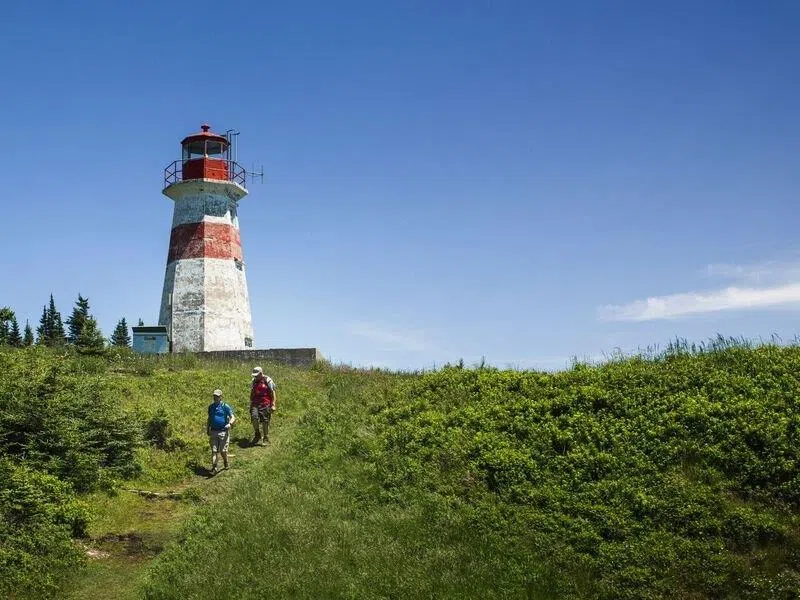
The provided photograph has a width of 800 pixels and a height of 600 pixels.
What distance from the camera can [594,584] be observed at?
36.3ft

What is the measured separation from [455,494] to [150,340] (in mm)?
25186

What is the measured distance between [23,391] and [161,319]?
66.8 ft

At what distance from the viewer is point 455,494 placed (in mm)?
13891

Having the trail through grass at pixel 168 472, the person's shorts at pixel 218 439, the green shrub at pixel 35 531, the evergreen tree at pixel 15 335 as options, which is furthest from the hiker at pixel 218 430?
the evergreen tree at pixel 15 335

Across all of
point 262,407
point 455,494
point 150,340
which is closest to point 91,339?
point 150,340

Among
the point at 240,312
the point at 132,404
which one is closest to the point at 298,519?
the point at 132,404

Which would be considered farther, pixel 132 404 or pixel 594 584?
pixel 132 404

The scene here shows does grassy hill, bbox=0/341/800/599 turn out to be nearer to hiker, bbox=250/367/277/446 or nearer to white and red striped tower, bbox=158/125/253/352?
hiker, bbox=250/367/277/446

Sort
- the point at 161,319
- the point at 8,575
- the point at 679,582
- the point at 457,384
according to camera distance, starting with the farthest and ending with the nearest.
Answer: the point at 161,319 → the point at 457,384 → the point at 8,575 → the point at 679,582

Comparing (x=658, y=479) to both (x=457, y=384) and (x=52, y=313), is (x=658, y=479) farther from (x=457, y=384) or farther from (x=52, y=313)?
(x=52, y=313)

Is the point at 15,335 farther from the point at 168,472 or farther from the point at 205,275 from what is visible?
the point at 168,472

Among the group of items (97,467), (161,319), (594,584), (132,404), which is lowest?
(594,584)

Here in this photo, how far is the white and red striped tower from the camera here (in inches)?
1420

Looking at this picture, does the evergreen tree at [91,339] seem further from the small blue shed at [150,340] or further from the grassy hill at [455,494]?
the grassy hill at [455,494]
